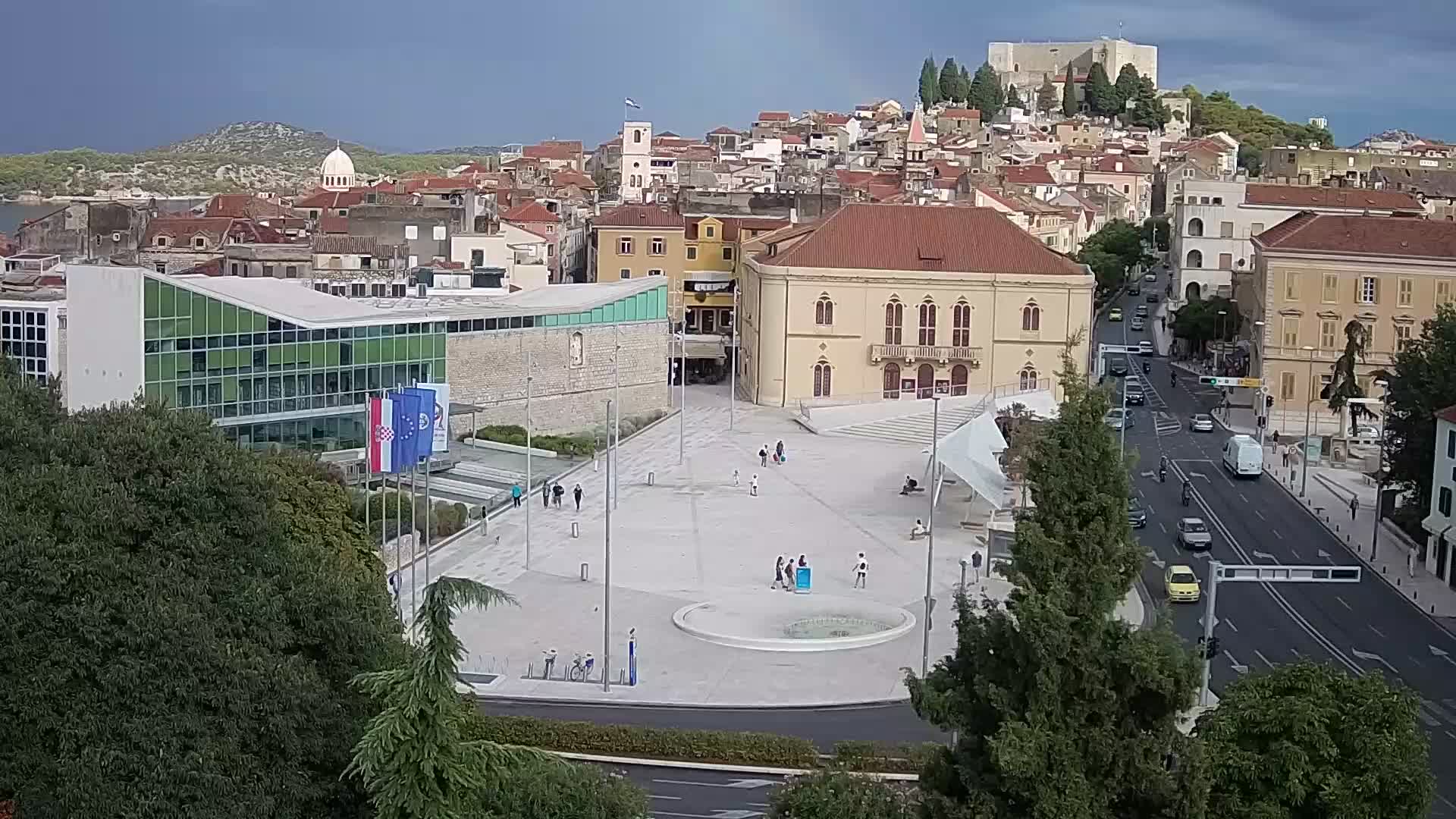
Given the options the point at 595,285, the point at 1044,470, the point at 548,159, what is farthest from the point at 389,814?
the point at 548,159

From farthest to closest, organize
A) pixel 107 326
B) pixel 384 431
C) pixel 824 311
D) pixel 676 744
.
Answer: pixel 824 311 → pixel 107 326 → pixel 384 431 → pixel 676 744

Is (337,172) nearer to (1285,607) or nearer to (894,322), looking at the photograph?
(894,322)

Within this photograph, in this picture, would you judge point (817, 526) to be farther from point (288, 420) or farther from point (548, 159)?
point (548, 159)

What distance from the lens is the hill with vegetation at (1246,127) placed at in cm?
15562

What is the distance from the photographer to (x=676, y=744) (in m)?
23.4

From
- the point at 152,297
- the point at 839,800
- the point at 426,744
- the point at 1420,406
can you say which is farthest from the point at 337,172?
the point at 839,800

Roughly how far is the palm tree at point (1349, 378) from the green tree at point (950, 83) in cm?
11436

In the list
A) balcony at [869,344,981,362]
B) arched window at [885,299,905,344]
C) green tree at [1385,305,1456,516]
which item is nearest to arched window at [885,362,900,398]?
balcony at [869,344,981,362]

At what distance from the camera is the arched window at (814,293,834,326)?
60469 millimetres

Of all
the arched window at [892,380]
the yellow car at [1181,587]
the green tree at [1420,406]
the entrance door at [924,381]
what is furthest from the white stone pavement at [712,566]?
the green tree at [1420,406]

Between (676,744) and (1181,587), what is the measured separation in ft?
44.8

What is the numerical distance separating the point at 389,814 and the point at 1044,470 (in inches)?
238

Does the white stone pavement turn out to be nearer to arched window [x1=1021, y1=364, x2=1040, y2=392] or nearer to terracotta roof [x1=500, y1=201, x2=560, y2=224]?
arched window [x1=1021, y1=364, x2=1040, y2=392]

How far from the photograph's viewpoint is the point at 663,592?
111 ft
